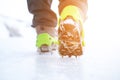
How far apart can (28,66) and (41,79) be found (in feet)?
0.77

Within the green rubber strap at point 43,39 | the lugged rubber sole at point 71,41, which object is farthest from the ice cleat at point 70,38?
the green rubber strap at point 43,39

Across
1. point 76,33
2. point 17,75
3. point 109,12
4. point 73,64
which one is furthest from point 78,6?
point 109,12

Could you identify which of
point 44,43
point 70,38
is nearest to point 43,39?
point 44,43

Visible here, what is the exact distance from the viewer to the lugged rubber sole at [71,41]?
1.08 meters

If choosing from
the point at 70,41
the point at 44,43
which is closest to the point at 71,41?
the point at 70,41

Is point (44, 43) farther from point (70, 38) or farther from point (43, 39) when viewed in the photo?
point (70, 38)

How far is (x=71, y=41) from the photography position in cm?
109

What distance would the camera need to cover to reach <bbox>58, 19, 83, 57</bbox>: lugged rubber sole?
108 cm

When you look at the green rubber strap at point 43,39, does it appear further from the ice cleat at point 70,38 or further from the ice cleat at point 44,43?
the ice cleat at point 70,38

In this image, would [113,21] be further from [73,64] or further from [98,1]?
[73,64]

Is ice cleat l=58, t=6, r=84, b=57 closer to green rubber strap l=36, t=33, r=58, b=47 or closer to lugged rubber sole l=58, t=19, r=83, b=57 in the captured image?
lugged rubber sole l=58, t=19, r=83, b=57

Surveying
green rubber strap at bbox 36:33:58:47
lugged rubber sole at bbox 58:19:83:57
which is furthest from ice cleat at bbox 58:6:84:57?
green rubber strap at bbox 36:33:58:47

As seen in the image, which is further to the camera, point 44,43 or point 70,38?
point 44,43

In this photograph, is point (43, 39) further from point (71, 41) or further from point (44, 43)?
point (71, 41)
